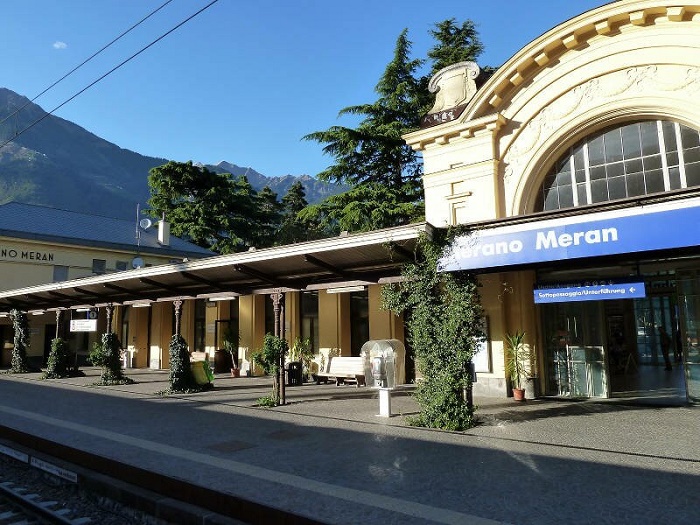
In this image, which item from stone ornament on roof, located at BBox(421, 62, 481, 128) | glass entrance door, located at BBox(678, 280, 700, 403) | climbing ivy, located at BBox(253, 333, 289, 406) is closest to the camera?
glass entrance door, located at BBox(678, 280, 700, 403)

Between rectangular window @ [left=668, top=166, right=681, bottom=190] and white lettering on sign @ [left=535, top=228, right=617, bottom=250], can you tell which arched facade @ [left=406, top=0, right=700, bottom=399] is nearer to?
rectangular window @ [left=668, top=166, right=681, bottom=190]

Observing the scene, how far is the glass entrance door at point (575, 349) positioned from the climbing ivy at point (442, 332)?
412 centimetres

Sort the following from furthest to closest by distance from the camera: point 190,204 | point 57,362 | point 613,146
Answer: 1. point 190,204
2. point 57,362
3. point 613,146

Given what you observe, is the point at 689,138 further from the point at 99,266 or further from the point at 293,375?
the point at 99,266

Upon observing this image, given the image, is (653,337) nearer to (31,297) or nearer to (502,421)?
(502,421)

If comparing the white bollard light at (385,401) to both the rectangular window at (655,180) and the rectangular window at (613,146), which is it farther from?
the rectangular window at (613,146)

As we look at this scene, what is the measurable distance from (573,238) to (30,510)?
813 centimetres

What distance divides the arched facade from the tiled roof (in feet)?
80.4

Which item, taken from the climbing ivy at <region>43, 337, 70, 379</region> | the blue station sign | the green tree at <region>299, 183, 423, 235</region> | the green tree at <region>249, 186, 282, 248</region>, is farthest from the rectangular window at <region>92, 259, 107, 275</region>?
the blue station sign

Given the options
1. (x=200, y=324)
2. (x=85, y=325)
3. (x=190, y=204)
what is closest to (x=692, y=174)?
(x=200, y=324)

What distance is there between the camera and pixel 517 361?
12.1m

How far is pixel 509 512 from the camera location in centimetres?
483

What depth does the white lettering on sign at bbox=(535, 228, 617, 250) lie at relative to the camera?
7.62m

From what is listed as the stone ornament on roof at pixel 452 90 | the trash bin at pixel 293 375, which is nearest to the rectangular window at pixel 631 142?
the stone ornament on roof at pixel 452 90
